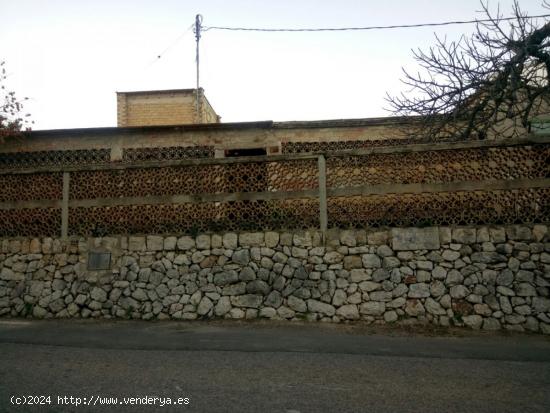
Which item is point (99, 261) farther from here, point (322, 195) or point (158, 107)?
point (158, 107)

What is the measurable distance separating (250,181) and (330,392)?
496 centimetres

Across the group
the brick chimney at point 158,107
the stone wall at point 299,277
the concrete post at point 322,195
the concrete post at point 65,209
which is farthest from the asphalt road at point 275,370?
the brick chimney at point 158,107

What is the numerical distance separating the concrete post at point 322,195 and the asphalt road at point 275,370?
6.09 ft

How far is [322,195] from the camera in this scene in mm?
8109

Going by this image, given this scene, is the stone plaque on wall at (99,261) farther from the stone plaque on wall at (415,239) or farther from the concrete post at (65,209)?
the stone plaque on wall at (415,239)

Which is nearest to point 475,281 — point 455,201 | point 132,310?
point 455,201

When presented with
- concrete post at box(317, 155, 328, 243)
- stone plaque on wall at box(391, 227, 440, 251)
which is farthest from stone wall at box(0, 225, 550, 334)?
concrete post at box(317, 155, 328, 243)

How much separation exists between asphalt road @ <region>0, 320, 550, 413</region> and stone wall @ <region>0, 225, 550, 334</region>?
67 centimetres

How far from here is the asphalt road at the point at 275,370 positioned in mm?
3809

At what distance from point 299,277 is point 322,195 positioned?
57.5 inches

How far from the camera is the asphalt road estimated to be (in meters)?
3.81

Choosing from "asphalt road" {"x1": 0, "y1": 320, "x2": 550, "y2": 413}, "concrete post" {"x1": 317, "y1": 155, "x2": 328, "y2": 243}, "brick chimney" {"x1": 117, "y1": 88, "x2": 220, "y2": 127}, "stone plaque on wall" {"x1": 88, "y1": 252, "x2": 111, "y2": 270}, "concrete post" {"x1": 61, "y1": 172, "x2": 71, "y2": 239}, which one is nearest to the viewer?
"asphalt road" {"x1": 0, "y1": 320, "x2": 550, "y2": 413}

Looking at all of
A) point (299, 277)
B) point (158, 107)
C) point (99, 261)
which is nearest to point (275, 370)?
point (299, 277)

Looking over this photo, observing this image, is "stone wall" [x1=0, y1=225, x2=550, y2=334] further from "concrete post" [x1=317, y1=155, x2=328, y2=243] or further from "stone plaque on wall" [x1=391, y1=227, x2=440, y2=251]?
"concrete post" [x1=317, y1=155, x2=328, y2=243]
